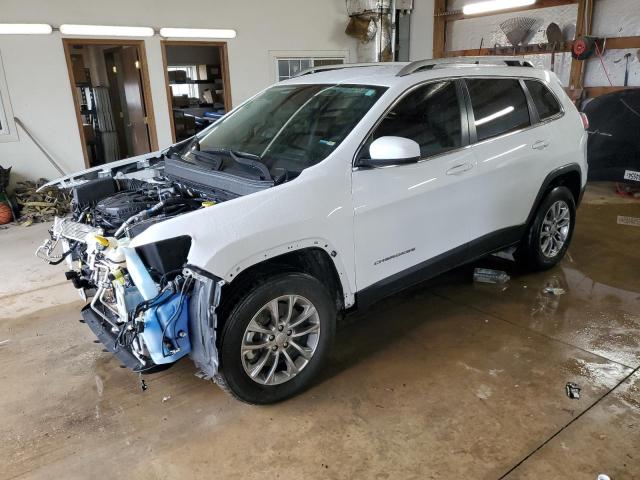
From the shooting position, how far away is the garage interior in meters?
2.34

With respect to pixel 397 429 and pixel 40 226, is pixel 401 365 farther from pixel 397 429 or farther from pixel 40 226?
pixel 40 226

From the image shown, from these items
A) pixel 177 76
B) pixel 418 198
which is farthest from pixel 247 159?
pixel 177 76

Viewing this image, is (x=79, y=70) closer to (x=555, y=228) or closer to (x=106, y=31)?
(x=106, y=31)

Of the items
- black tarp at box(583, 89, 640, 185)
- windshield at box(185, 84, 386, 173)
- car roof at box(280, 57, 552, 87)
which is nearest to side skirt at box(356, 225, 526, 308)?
windshield at box(185, 84, 386, 173)

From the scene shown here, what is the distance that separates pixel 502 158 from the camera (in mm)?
3461

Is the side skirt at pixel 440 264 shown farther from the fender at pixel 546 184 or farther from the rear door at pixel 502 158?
the fender at pixel 546 184

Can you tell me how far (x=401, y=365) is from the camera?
10.1ft

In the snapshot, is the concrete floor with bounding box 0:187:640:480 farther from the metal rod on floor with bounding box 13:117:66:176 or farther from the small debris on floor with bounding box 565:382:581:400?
the metal rod on floor with bounding box 13:117:66:176

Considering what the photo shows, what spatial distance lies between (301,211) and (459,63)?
1.75 m

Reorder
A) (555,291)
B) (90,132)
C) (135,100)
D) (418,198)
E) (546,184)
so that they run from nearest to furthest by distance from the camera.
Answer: (418,198) → (546,184) → (555,291) → (135,100) → (90,132)

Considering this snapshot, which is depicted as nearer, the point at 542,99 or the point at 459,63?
the point at 459,63

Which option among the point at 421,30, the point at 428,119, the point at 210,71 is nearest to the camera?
the point at 428,119

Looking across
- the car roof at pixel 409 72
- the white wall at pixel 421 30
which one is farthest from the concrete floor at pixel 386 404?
the white wall at pixel 421 30

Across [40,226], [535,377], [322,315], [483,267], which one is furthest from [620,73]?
[40,226]
